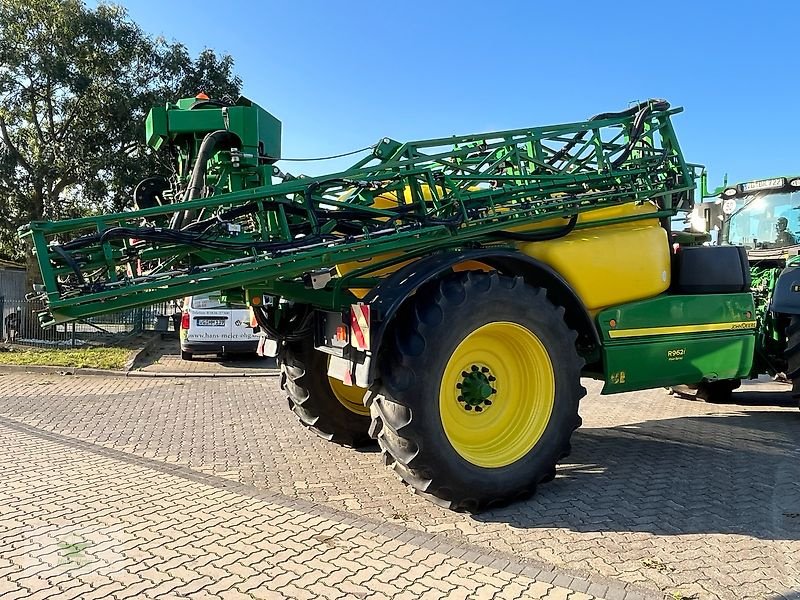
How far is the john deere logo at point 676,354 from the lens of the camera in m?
5.53

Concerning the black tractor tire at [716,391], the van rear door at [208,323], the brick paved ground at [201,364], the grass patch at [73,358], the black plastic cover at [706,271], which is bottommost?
the brick paved ground at [201,364]

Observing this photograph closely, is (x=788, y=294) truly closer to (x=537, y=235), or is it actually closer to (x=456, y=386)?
(x=537, y=235)

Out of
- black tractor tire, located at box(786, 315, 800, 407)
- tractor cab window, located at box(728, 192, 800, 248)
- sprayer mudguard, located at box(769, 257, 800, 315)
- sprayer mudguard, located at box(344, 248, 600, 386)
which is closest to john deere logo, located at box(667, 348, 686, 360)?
sprayer mudguard, located at box(344, 248, 600, 386)

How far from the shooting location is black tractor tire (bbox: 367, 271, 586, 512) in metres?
4.24

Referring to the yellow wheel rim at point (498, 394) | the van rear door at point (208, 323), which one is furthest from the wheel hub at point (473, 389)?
the van rear door at point (208, 323)

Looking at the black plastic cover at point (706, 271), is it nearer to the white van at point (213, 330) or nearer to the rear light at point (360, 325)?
the rear light at point (360, 325)

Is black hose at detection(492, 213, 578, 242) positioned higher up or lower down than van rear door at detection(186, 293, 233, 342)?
higher up

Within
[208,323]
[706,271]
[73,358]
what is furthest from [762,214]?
[73,358]

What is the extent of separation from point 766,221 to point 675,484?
17.2 feet

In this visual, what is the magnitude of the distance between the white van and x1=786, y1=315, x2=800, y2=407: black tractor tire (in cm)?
1005

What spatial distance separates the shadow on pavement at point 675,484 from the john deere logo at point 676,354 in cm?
91

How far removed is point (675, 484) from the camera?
5.00m

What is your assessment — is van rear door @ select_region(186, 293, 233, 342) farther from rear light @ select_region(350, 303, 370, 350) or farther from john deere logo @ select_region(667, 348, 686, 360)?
john deere logo @ select_region(667, 348, 686, 360)

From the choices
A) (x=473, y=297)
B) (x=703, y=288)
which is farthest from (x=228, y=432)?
(x=703, y=288)
